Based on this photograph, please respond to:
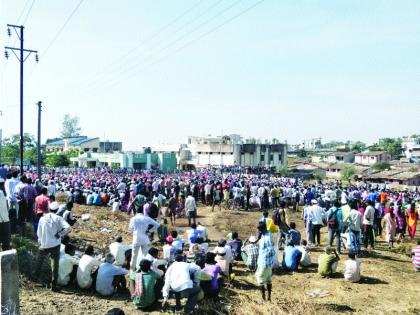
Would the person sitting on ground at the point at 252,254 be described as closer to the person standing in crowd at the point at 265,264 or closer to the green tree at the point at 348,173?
the person standing in crowd at the point at 265,264

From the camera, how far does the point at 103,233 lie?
15.1 meters

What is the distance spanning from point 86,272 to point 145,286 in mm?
1496

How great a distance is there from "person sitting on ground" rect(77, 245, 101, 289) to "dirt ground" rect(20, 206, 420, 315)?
183 millimetres

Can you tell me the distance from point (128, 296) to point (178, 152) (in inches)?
2921

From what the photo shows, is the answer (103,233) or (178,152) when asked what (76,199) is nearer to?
(103,233)

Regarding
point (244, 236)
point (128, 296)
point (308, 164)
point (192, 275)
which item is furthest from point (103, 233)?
point (308, 164)

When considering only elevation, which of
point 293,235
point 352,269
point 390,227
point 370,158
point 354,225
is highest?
point 370,158

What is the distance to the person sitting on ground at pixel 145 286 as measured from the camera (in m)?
7.71

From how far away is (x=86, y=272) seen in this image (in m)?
8.43

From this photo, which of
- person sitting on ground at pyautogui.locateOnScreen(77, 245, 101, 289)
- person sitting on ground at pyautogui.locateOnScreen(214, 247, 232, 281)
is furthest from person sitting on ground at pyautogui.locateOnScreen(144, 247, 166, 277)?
person sitting on ground at pyautogui.locateOnScreen(214, 247, 232, 281)

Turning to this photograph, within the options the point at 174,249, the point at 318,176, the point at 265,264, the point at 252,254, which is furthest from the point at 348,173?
the point at 265,264

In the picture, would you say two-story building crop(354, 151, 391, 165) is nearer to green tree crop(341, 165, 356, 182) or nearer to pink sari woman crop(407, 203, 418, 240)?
green tree crop(341, 165, 356, 182)

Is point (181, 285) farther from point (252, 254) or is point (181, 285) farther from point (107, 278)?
point (252, 254)

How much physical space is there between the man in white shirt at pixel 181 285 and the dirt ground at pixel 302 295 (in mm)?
292
